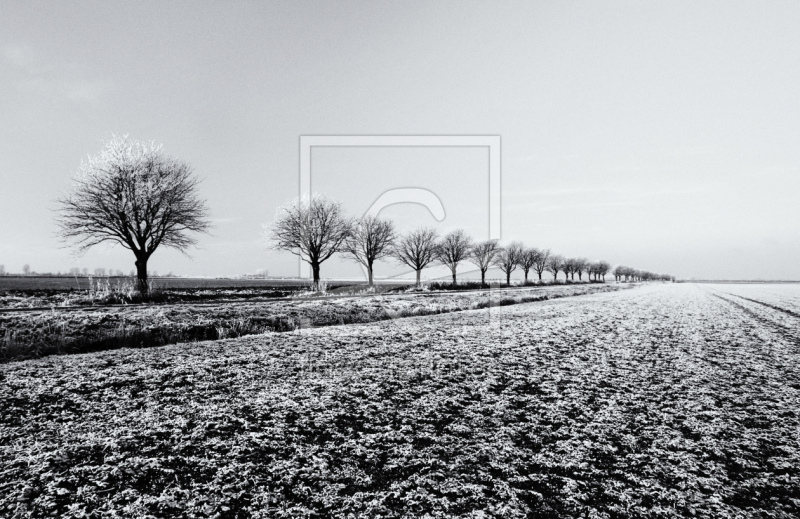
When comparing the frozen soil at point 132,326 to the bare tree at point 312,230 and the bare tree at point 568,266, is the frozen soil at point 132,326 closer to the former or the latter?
the bare tree at point 312,230

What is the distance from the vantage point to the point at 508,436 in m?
2.65

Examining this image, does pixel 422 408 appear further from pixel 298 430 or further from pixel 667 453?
pixel 667 453

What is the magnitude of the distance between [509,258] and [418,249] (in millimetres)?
36309

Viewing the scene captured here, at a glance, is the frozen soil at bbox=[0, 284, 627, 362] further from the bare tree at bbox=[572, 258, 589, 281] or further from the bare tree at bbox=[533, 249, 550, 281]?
the bare tree at bbox=[572, 258, 589, 281]

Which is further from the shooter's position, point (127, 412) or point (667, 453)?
point (127, 412)

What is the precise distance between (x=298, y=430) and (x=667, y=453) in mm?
2496

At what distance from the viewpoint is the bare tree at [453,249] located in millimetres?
59506

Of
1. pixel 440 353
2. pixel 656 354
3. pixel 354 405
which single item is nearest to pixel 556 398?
pixel 354 405

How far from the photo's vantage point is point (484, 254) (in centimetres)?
7081

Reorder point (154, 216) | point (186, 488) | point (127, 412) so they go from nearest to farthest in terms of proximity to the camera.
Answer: point (186, 488) → point (127, 412) → point (154, 216)

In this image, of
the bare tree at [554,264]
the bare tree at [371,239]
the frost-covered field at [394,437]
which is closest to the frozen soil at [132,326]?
the frost-covered field at [394,437]

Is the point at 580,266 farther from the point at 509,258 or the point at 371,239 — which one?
the point at 371,239

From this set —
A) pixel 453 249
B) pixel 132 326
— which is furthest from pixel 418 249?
pixel 132 326

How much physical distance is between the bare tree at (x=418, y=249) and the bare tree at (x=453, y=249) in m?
1.92
